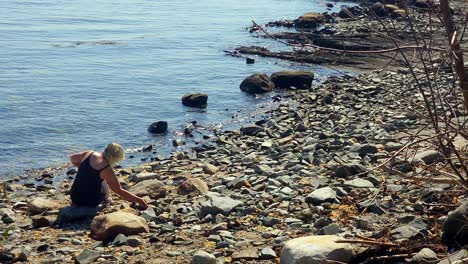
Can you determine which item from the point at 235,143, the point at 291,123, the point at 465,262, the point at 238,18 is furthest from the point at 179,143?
the point at 238,18

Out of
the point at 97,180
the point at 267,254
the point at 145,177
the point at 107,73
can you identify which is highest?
the point at 267,254

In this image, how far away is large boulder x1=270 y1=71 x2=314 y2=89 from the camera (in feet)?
79.1

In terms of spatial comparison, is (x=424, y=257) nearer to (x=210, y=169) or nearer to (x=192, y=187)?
(x=192, y=187)

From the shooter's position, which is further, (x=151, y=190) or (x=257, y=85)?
(x=257, y=85)

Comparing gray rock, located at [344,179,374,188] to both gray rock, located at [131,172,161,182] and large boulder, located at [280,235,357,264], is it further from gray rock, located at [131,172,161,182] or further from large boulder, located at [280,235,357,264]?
gray rock, located at [131,172,161,182]

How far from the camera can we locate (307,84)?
79.3 feet

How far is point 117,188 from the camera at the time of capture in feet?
33.6

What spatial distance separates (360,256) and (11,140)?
493 inches

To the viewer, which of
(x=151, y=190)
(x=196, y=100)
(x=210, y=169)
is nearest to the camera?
(x=151, y=190)

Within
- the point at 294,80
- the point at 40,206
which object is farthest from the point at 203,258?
the point at 294,80

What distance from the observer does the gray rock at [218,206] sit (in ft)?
30.6

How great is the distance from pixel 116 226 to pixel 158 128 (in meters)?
9.83

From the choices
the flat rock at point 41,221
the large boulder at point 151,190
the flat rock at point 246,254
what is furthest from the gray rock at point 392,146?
the flat rock at point 41,221

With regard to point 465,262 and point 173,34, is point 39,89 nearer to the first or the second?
point 173,34
